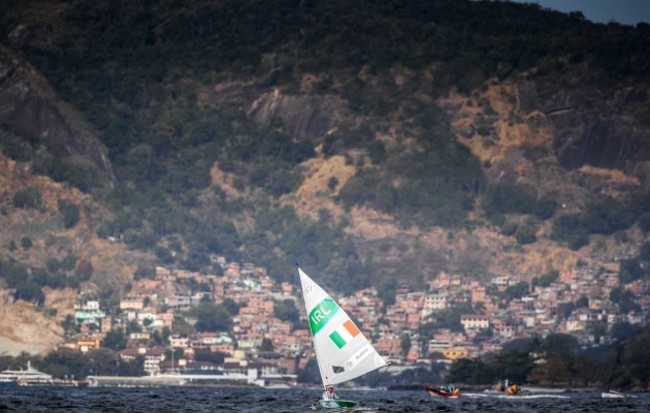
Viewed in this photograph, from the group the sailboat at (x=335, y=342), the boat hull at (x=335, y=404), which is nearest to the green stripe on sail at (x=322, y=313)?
the sailboat at (x=335, y=342)

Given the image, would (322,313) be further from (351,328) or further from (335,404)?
(335,404)

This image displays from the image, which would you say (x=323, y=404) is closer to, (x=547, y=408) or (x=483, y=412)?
(x=483, y=412)

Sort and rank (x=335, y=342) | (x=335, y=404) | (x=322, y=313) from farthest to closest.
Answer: (x=335, y=404) → (x=322, y=313) → (x=335, y=342)

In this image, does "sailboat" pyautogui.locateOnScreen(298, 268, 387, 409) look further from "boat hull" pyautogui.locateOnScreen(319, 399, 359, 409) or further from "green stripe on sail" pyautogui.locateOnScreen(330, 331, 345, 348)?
"boat hull" pyautogui.locateOnScreen(319, 399, 359, 409)

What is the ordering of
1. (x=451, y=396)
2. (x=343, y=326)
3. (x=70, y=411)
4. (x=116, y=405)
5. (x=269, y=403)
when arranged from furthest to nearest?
(x=451, y=396), (x=269, y=403), (x=116, y=405), (x=70, y=411), (x=343, y=326)

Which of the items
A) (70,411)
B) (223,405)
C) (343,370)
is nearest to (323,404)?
(343,370)

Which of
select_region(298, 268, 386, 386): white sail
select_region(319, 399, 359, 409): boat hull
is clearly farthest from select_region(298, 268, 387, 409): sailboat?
select_region(319, 399, 359, 409): boat hull

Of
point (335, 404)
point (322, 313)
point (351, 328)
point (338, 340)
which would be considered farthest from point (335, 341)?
point (335, 404)

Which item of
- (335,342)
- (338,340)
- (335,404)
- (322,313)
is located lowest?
(335,404)
